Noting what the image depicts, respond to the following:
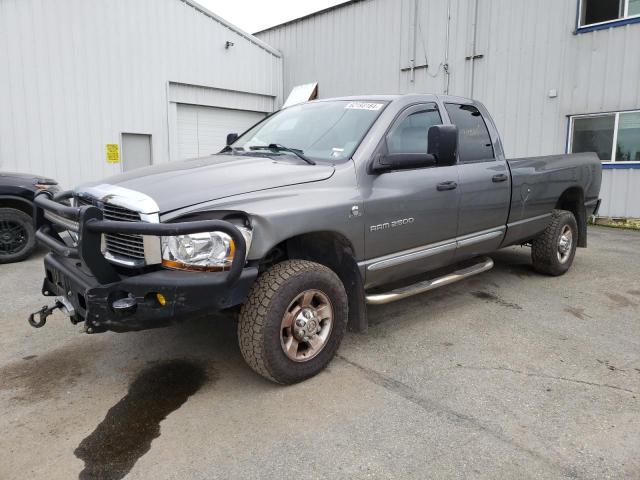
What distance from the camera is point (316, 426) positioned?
266 centimetres

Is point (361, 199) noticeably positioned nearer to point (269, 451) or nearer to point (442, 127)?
point (442, 127)

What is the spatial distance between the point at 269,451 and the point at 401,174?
214cm

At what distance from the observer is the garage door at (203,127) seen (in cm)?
1316

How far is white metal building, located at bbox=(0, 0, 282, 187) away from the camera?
1034 cm

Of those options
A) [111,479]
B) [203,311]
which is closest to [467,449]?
[203,311]

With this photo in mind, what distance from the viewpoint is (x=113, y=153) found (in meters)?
11.8

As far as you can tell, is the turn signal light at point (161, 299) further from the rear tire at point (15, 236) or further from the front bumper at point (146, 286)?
the rear tire at point (15, 236)

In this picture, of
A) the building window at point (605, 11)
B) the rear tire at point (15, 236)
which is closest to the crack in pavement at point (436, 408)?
the rear tire at point (15, 236)

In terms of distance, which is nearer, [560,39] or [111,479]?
[111,479]

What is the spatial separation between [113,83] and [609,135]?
11013mm

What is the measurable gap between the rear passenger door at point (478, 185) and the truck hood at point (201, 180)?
1.57m

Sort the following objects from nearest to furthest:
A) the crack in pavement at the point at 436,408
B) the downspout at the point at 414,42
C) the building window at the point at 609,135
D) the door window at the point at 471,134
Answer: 1. the crack in pavement at the point at 436,408
2. the door window at the point at 471,134
3. the building window at the point at 609,135
4. the downspout at the point at 414,42

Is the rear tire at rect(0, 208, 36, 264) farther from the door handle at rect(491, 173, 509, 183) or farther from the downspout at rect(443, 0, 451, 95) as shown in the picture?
the downspout at rect(443, 0, 451, 95)

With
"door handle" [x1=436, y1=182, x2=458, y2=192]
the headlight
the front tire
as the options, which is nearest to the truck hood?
the headlight
